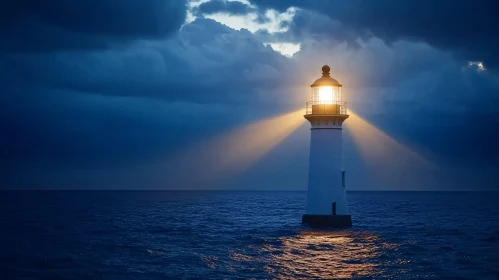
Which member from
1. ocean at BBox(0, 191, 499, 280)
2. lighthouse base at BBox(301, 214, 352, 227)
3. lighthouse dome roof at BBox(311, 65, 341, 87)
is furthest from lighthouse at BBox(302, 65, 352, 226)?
lighthouse dome roof at BBox(311, 65, 341, 87)

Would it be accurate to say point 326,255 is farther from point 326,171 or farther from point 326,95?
point 326,95

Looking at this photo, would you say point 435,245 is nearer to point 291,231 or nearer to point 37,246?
point 291,231

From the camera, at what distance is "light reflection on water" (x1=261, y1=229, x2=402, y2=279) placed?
29.5 meters

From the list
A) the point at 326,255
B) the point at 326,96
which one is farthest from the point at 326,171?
the point at 326,255

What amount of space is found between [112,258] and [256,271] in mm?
9558

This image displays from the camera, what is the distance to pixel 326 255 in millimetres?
34094

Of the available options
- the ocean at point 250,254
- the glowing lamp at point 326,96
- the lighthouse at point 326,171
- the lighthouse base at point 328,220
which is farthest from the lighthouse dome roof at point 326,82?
the ocean at point 250,254

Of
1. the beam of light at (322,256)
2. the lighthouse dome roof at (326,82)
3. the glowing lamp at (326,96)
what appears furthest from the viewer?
the lighthouse dome roof at (326,82)

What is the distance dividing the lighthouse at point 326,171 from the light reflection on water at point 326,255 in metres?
1.23

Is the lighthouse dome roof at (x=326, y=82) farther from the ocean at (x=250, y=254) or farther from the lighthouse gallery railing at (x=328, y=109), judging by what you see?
the ocean at (x=250, y=254)

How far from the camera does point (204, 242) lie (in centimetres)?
4216

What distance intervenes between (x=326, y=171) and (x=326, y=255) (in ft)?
24.8

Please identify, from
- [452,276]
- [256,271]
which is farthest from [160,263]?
[452,276]

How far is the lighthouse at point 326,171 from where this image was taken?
40.1 metres
